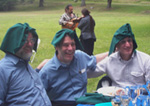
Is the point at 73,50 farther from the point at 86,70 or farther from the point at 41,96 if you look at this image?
the point at 41,96

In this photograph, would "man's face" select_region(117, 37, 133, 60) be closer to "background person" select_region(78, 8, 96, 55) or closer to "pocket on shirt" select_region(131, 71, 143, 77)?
"pocket on shirt" select_region(131, 71, 143, 77)

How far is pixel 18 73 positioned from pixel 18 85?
13 centimetres

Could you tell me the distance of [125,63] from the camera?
11.7 feet

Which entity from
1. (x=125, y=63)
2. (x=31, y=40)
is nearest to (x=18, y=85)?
(x=31, y=40)

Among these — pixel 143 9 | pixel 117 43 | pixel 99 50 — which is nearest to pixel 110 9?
pixel 143 9

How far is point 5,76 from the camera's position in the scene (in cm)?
278

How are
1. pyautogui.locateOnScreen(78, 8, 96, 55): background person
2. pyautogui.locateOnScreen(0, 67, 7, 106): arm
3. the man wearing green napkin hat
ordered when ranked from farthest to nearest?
pyautogui.locateOnScreen(78, 8, 96, 55): background person, the man wearing green napkin hat, pyautogui.locateOnScreen(0, 67, 7, 106): arm

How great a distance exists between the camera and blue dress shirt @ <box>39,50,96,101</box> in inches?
134

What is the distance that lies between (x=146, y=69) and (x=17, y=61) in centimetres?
169

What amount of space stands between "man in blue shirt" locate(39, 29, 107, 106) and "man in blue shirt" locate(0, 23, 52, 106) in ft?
1.16

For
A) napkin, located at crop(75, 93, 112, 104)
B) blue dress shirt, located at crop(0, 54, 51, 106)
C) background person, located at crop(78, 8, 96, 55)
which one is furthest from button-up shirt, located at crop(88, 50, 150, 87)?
background person, located at crop(78, 8, 96, 55)

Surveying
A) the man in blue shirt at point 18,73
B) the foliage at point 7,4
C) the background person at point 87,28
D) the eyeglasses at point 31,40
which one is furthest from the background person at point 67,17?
the foliage at point 7,4

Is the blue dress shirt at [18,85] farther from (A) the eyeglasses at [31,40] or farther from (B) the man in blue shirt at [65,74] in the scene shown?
(B) the man in blue shirt at [65,74]

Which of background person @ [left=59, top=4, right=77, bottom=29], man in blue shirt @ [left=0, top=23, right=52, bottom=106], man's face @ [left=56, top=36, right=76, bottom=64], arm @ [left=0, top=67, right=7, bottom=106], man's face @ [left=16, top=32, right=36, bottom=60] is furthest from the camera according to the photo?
background person @ [left=59, top=4, right=77, bottom=29]
